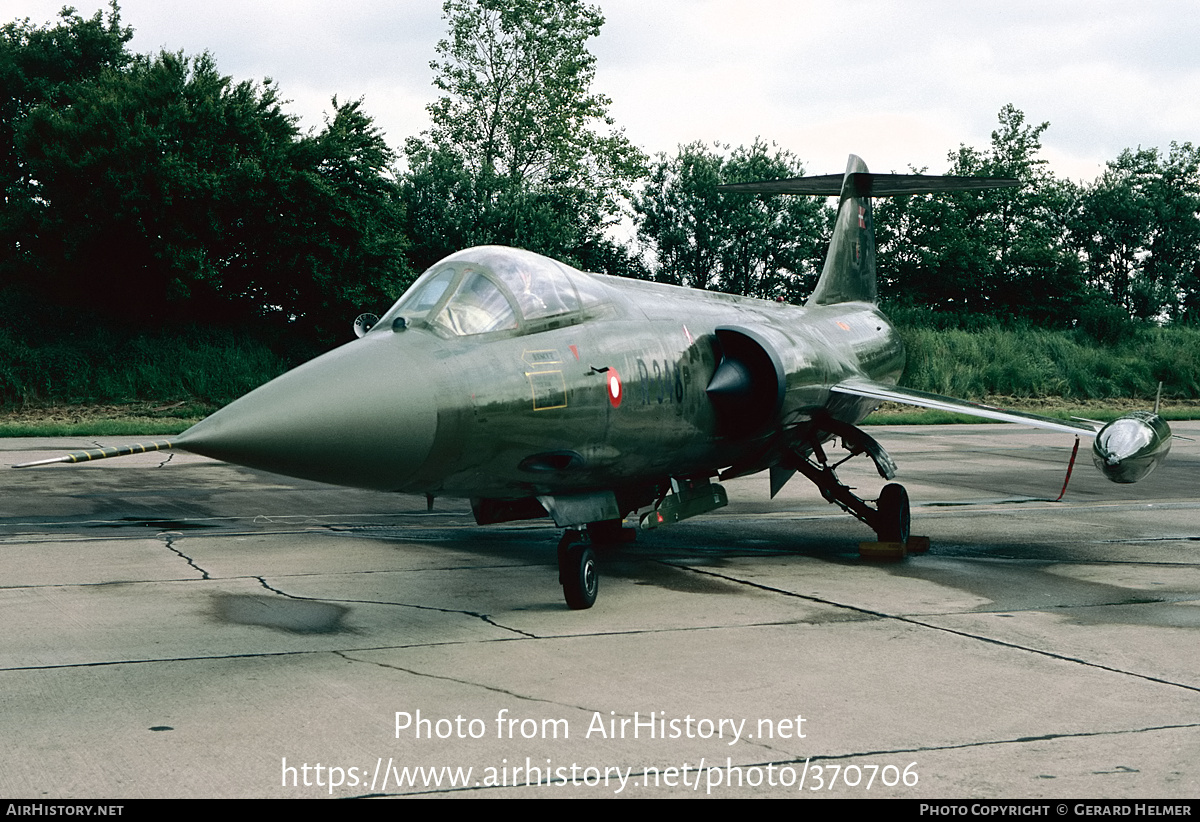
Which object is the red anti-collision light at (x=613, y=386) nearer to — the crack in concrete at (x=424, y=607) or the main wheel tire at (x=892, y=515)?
the crack in concrete at (x=424, y=607)

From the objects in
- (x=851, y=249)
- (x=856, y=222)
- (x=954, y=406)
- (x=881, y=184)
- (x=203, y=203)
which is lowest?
(x=954, y=406)

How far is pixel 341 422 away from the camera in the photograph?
573 cm

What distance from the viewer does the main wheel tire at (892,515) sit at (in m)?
10.5

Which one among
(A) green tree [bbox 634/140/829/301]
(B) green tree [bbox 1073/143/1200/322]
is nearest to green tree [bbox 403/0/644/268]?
(A) green tree [bbox 634/140/829/301]

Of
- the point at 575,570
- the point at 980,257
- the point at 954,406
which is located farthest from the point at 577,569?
the point at 980,257

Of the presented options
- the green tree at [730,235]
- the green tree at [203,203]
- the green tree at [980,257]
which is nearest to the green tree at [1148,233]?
the green tree at [980,257]

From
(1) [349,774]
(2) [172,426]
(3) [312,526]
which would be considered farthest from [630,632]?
(2) [172,426]

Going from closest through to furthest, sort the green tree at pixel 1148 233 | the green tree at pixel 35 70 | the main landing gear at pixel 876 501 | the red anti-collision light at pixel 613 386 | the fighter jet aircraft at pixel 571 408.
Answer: the fighter jet aircraft at pixel 571 408 < the red anti-collision light at pixel 613 386 < the main landing gear at pixel 876 501 < the green tree at pixel 35 70 < the green tree at pixel 1148 233

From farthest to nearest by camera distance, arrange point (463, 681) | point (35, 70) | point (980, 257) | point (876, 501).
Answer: point (980, 257) < point (35, 70) < point (876, 501) < point (463, 681)

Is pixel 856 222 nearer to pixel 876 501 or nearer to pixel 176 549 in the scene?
pixel 876 501

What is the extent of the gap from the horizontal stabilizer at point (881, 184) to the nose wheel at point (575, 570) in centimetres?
821

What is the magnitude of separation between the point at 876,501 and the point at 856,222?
5.52 meters

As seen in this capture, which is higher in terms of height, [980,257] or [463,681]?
[980,257]

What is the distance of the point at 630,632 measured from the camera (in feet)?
23.3
